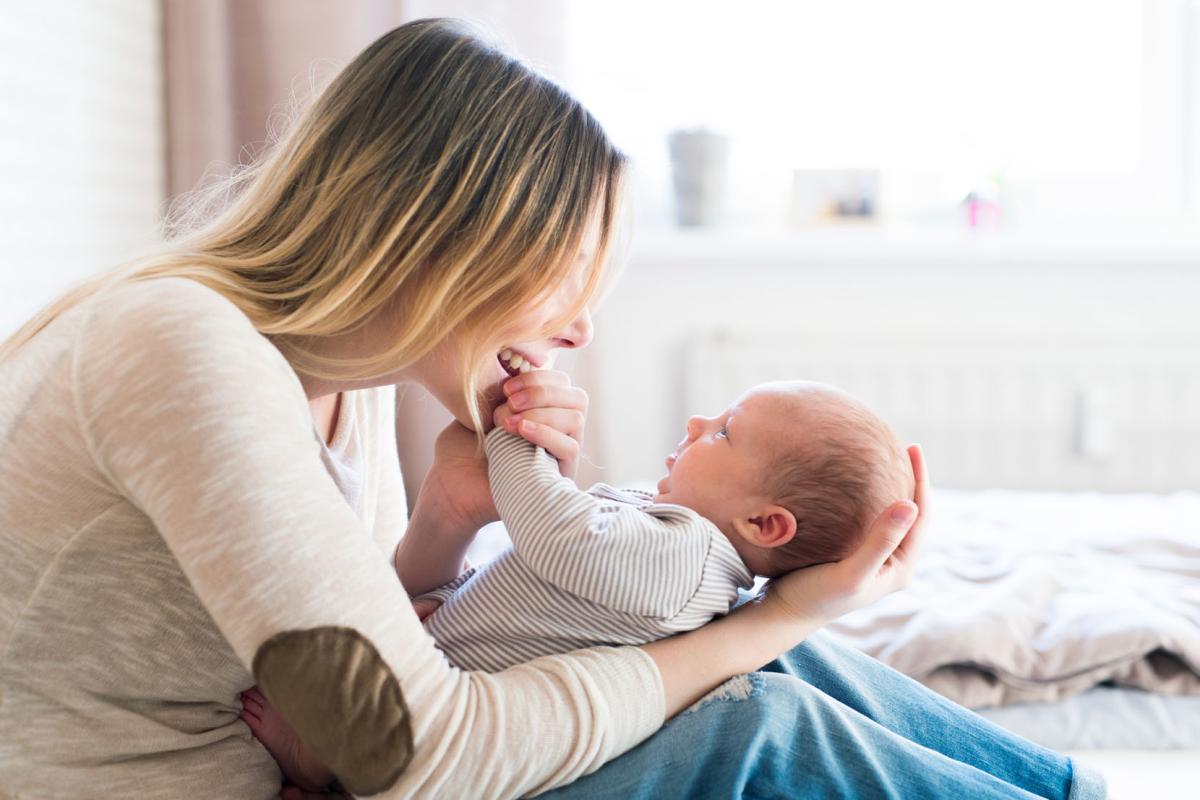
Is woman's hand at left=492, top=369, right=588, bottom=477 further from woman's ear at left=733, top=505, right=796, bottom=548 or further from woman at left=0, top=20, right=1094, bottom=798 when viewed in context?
woman's ear at left=733, top=505, right=796, bottom=548

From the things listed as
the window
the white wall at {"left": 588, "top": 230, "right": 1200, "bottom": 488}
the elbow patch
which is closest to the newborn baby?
the elbow patch

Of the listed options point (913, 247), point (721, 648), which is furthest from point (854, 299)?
point (721, 648)

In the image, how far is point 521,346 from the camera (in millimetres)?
1204

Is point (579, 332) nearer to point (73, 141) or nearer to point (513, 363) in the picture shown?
point (513, 363)

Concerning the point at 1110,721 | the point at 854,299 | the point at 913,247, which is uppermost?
the point at 913,247

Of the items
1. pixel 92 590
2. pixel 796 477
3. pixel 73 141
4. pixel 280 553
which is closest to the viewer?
pixel 280 553

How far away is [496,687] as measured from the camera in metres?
0.94

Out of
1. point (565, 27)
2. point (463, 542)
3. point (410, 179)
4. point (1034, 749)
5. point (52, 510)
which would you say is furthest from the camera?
point (565, 27)

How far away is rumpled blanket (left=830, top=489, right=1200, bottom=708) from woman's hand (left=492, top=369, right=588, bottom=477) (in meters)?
0.56

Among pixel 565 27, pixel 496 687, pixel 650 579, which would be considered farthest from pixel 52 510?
pixel 565 27

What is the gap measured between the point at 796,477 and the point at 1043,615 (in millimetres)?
577

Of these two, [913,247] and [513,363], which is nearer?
[513,363]

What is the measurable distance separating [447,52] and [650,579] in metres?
0.50

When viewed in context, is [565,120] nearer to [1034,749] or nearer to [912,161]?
[1034,749]
